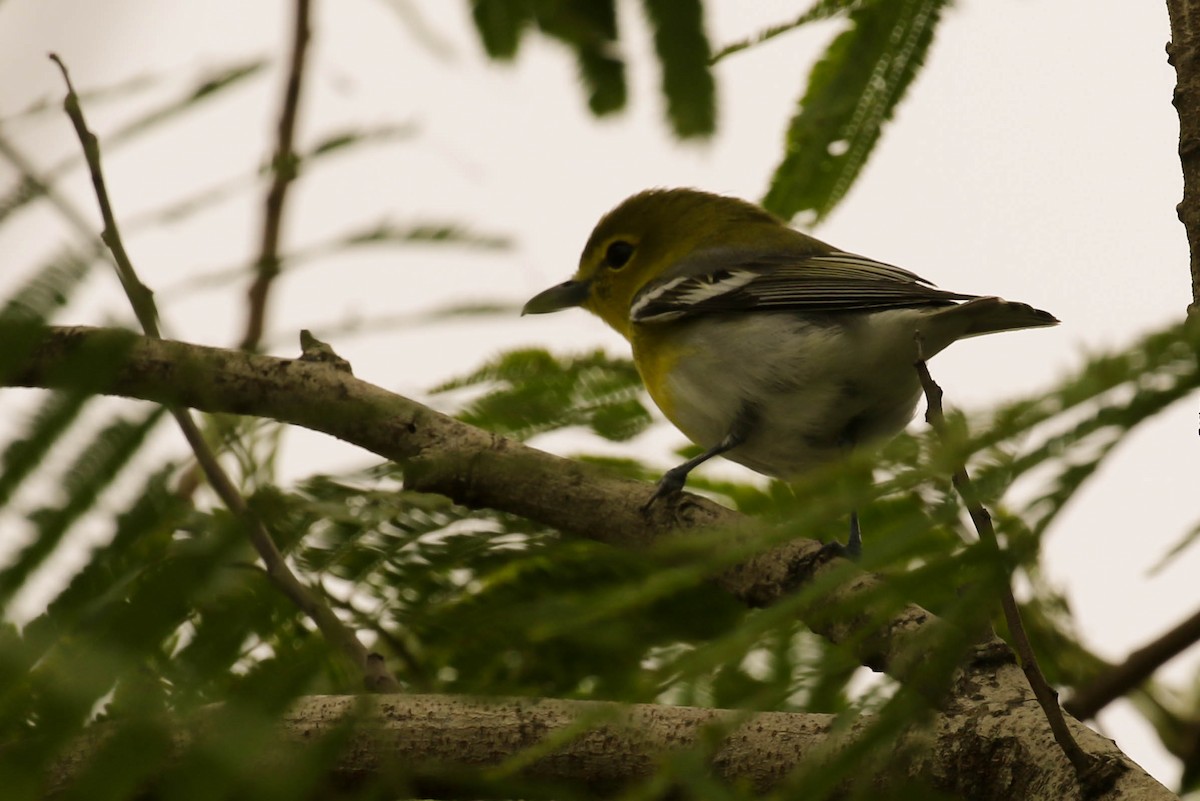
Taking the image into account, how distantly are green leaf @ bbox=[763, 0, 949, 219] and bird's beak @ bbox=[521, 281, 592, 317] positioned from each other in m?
2.78

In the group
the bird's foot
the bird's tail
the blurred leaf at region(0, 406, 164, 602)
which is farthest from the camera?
the bird's tail

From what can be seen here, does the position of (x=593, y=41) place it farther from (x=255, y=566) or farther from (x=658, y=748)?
(x=255, y=566)

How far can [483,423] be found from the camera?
2.94 meters

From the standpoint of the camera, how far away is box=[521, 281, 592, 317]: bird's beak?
217 inches

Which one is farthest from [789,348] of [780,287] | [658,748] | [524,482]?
[658,748]

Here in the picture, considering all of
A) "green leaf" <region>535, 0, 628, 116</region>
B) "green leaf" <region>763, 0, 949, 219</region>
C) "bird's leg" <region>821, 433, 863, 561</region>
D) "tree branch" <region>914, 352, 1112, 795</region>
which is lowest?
"tree branch" <region>914, 352, 1112, 795</region>

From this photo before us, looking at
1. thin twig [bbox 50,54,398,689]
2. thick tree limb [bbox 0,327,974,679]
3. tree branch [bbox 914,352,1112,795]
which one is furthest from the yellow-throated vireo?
thin twig [bbox 50,54,398,689]

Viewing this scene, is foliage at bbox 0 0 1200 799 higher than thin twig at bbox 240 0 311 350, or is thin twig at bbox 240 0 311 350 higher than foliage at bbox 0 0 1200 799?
thin twig at bbox 240 0 311 350

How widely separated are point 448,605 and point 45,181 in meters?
1.35

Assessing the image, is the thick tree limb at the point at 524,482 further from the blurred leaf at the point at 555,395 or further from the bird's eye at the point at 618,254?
the bird's eye at the point at 618,254

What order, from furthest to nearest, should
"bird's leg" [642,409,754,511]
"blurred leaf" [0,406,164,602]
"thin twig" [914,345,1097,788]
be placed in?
"bird's leg" [642,409,754,511]
"thin twig" [914,345,1097,788]
"blurred leaf" [0,406,164,602]

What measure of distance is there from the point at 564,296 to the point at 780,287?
4.24 feet

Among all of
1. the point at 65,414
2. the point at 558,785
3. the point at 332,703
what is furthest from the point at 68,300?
the point at 558,785

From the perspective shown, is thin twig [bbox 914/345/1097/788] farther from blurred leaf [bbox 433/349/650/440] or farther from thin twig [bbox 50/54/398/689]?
blurred leaf [bbox 433/349/650/440]
